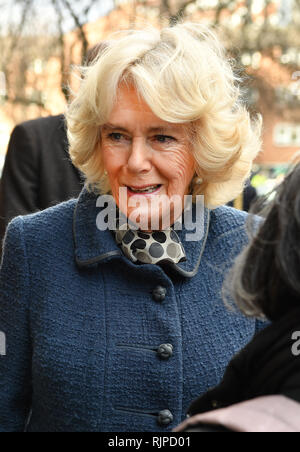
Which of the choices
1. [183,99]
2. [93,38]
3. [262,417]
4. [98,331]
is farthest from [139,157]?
[93,38]

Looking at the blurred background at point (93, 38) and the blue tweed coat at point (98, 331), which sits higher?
the blurred background at point (93, 38)

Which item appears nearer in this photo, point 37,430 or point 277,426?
point 277,426

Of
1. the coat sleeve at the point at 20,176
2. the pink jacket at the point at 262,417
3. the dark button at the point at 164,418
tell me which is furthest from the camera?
the coat sleeve at the point at 20,176

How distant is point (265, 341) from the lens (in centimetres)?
125

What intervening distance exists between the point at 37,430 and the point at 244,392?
1110mm

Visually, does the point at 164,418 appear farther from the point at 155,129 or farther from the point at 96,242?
the point at 155,129

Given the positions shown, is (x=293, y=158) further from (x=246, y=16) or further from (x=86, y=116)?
→ (x=246, y=16)

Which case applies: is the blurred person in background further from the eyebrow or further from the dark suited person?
the eyebrow

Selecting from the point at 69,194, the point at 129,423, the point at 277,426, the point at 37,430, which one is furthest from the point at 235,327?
the point at 69,194

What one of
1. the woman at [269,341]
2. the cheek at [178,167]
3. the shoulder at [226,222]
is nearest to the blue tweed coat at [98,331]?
the shoulder at [226,222]

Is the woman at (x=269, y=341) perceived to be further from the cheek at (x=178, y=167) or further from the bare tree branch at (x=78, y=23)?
the bare tree branch at (x=78, y=23)

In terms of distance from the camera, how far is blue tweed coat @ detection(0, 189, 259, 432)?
2070mm

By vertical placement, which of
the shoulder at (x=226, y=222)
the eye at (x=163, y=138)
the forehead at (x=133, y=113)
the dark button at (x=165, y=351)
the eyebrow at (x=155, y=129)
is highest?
the forehead at (x=133, y=113)

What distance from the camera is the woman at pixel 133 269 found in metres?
2.08
